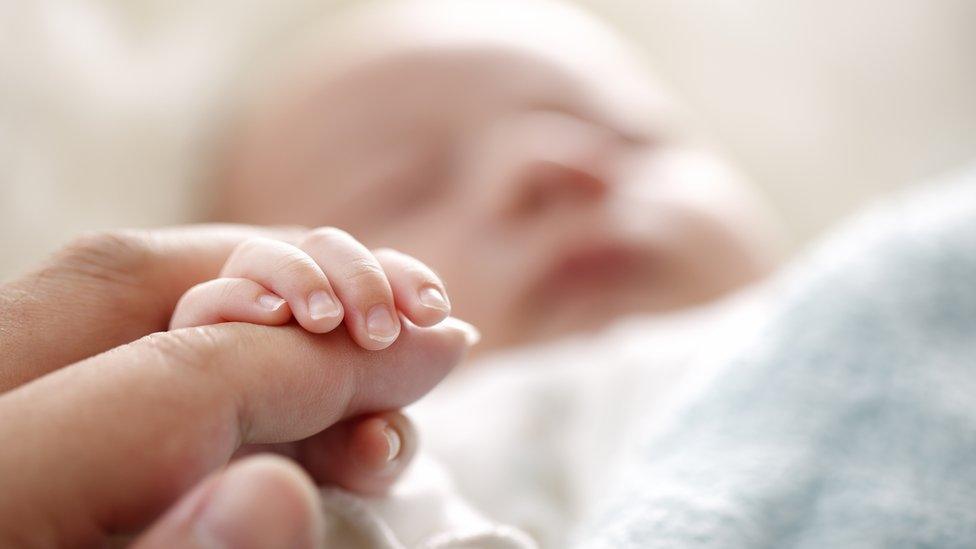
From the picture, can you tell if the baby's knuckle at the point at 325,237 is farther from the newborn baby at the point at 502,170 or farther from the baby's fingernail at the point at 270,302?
the newborn baby at the point at 502,170

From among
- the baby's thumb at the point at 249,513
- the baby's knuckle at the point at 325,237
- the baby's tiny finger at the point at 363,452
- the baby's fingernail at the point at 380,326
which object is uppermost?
the baby's knuckle at the point at 325,237

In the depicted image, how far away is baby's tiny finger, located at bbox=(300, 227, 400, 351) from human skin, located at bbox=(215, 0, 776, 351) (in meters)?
0.49

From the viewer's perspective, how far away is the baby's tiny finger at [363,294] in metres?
0.39

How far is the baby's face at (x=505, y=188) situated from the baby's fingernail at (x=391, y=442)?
458 millimetres

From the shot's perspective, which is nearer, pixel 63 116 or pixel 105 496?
pixel 105 496

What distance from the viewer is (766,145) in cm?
151

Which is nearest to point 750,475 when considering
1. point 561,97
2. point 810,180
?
point 561,97

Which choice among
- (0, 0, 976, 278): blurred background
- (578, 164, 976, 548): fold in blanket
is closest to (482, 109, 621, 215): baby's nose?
(578, 164, 976, 548): fold in blanket

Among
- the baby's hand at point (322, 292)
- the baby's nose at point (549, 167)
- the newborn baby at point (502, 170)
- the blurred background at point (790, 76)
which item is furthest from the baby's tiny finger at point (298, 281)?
the blurred background at point (790, 76)

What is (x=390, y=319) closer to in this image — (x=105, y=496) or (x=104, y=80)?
(x=105, y=496)

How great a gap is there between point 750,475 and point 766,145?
1.10 meters

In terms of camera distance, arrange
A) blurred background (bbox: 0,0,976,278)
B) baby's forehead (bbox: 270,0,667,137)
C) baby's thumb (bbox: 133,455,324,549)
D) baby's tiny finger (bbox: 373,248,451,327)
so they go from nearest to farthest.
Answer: baby's thumb (bbox: 133,455,324,549), baby's tiny finger (bbox: 373,248,451,327), baby's forehead (bbox: 270,0,667,137), blurred background (bbox: 0,0,976,278)

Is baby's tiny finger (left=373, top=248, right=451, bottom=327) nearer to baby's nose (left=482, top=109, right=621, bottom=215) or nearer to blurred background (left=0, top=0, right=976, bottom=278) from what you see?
baby's nose (left=482, top=109, right=621, bottom=215)

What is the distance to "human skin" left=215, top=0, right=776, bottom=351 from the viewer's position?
3.15 ft
